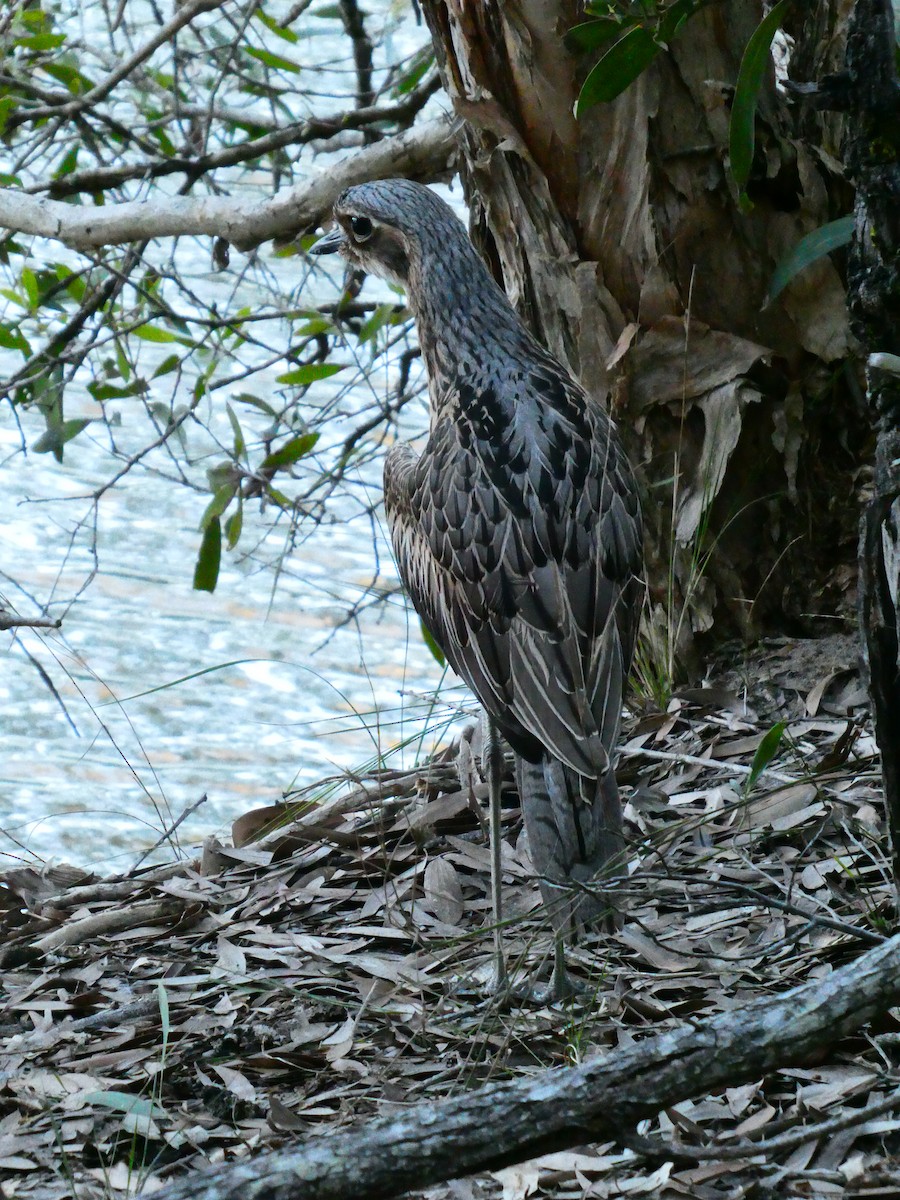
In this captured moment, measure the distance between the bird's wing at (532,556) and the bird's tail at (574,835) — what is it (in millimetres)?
78

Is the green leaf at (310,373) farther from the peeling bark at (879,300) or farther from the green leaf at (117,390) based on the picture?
the peeling bark at (879,300)

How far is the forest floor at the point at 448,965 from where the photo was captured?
240 centimetres

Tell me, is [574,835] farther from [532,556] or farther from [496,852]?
[532,556]

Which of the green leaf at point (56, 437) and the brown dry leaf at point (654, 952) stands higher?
the green leaf at point (56, 437)

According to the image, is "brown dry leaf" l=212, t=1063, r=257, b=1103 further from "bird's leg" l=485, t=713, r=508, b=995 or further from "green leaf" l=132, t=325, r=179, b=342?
"green leaf" l=132, t=325, r=179, b=342

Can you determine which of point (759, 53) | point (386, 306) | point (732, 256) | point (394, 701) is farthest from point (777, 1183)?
point (394, 701)

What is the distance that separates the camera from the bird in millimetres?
3121

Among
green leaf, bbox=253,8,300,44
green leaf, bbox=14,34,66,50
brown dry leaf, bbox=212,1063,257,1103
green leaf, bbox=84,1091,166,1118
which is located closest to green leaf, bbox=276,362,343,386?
green leaf, bbox=253,8,300,44

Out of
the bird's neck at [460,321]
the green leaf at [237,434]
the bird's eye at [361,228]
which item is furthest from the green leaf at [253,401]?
the bird's neck at [460,321]

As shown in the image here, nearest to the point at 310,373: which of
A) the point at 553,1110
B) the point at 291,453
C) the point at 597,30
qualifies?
the point at 291,453

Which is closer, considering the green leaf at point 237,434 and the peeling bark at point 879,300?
the peeling bark at point 879,300

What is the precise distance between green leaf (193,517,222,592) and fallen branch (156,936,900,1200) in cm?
355

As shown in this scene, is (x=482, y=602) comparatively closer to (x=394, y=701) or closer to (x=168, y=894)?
(x=168, y=894)

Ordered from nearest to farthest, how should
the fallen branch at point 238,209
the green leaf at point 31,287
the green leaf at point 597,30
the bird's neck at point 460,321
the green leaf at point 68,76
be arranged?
the green leaf at point 597,30 < the bird's neck at point 460,321 < the fallen branch at point 238,209 < the green leaf at point 31,287 < the green leaf at point 68,76
